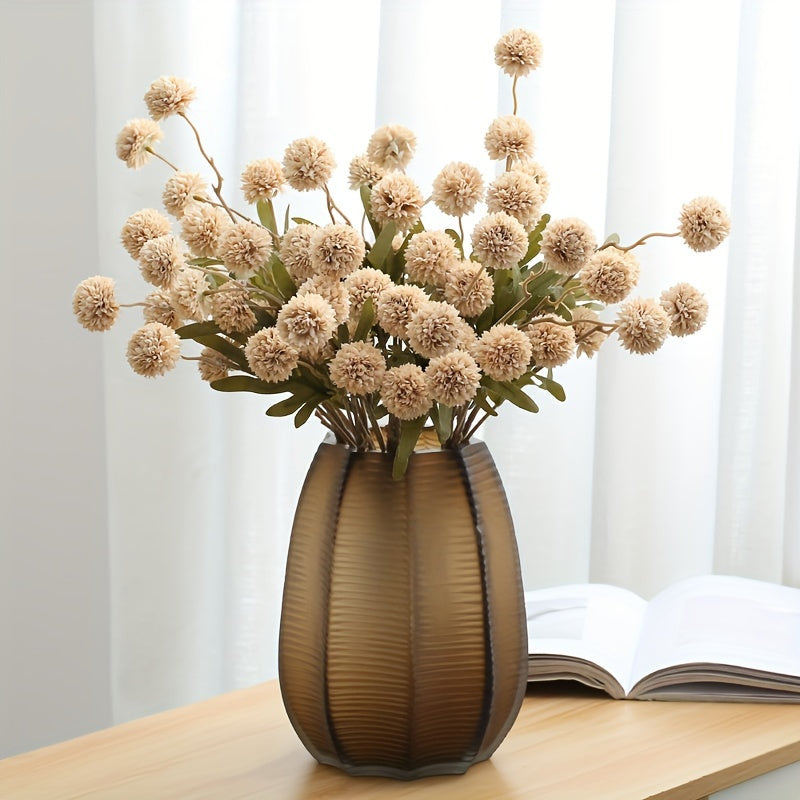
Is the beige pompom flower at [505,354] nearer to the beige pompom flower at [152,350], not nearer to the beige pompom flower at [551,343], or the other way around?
the beige pompom flower at [551,343]

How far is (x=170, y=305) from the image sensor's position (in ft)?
2.48

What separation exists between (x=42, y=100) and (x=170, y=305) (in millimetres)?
915

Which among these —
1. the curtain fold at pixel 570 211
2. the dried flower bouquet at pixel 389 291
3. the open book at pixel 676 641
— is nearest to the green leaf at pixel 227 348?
the dried flower bouquet at pixel 389 291

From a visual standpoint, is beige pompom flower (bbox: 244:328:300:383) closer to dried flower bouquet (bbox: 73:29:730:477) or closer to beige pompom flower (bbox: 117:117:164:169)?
dried flower bouquet (bbox: 73:29:730:477)

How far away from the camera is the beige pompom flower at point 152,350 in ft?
2.33

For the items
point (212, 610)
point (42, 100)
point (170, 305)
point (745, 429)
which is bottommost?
point (212, 610)

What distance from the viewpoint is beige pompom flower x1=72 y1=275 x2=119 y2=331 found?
28.4 inches

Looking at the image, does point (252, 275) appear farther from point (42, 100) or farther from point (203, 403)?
point (42, 100)

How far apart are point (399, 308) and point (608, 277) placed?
0.13 m

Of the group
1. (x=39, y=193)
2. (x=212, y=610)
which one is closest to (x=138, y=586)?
(x=212, y=610)

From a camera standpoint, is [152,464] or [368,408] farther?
[152,464]

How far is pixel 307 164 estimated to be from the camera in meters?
0.71

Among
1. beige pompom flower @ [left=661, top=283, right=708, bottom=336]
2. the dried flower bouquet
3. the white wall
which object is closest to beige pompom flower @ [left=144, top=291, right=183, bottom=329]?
the dried flower bouquet

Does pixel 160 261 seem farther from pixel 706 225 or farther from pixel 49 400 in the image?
pixel 49 400
